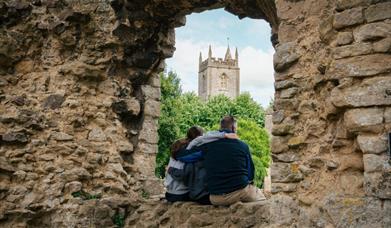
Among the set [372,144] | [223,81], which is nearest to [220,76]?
[223,81]

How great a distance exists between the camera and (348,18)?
3.31m

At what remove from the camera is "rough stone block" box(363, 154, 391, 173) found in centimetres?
299

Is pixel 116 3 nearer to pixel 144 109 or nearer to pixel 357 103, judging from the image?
pixel 144 109

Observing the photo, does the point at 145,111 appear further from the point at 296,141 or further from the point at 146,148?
the point at 296,141

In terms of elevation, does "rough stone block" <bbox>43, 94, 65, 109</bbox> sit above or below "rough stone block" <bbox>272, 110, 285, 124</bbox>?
above

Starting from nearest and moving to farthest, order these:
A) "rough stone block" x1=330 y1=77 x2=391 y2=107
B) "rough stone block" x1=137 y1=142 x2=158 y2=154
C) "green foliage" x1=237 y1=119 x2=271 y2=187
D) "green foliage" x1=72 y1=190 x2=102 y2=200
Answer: "rough stone block" x1=330 y1=77 x2=391 y2=107 < "green foliage" x1=72 y1=190 x2=102 y2=200 < "rough stone block" x1=137 y1=142 x2=158 y2=154 < "green foliage" x1=237 y1=119 x2=271 y2=187

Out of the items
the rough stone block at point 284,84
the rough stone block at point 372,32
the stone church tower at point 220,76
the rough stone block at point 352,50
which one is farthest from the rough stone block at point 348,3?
the stone church tower at point 220,76

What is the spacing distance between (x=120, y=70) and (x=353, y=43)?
147 inches

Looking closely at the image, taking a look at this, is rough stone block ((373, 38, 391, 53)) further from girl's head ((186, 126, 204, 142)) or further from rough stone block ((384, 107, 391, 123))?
girl's head ((186, 126, 204, 142))

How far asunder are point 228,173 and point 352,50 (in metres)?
1.85

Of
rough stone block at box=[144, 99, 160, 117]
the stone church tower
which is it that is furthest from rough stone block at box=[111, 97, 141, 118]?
the stone church tower

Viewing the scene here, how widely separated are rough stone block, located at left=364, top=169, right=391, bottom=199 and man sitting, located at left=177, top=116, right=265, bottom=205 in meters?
1.70

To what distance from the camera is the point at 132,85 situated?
6.45 metres

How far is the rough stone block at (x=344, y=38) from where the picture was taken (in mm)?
3295
